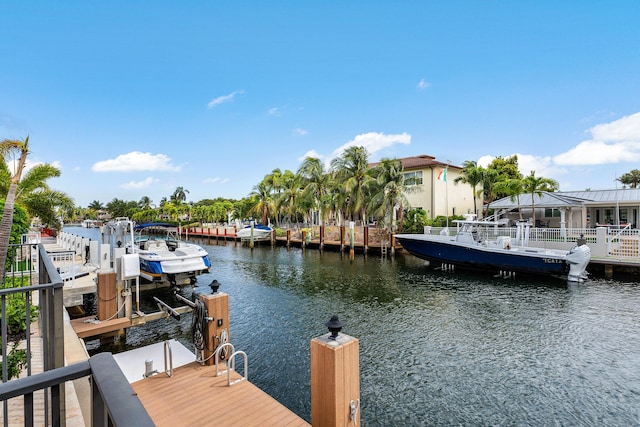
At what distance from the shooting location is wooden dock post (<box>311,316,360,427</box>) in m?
3.70

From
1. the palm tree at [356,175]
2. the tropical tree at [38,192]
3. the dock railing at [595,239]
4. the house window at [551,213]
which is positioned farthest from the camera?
the palm tree at [356,175]

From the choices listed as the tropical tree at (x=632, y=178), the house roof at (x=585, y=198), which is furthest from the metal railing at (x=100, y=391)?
the tropical tree at (x=632, y=178)

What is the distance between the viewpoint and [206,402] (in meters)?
4.75

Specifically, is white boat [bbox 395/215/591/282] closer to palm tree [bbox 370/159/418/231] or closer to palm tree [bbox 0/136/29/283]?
palm tree [bbox 370/159/418/231]

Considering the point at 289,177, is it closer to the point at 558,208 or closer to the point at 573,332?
the point at 558,208

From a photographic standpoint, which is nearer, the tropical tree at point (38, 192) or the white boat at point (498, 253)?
the tropical tree at point (38, 192)

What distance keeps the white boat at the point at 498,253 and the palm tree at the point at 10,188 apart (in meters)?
18.5

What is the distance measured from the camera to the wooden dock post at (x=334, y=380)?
370 centimetres

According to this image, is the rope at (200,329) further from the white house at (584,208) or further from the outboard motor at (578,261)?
the white house at (584,208)

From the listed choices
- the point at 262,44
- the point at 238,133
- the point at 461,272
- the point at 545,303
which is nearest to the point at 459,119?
the point at 461,272

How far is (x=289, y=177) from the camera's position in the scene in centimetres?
3803

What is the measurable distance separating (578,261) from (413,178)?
63.3 ft

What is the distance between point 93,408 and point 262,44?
24.6 meters

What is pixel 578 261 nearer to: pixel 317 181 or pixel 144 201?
pixel 317 181
